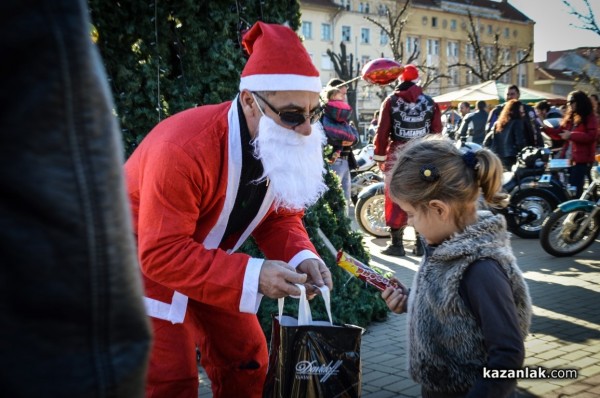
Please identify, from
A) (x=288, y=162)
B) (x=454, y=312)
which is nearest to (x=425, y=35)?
(x=288, y=162)

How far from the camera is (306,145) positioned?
297 cm

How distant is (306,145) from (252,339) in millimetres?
955

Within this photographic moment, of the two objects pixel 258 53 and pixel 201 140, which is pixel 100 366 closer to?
pixel 201 140

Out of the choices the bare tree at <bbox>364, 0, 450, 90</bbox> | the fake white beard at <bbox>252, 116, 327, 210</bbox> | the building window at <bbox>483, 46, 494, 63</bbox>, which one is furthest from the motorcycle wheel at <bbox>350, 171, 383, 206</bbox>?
the building window at <bbox>483, 46, 494, 63</bbox>

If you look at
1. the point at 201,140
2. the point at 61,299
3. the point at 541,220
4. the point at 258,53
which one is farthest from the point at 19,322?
the point at 541,220

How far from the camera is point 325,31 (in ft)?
215

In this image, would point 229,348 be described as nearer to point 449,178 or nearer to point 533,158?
point 449,178

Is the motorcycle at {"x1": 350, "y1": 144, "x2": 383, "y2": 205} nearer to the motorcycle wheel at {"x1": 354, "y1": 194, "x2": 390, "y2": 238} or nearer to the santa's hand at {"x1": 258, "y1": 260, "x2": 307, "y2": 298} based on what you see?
the motorcycle wheel at {"x1": 354, "y1": 194, "x2": 390, "y2": 238}

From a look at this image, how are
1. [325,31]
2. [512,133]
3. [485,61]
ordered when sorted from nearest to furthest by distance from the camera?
1. [512,133]
2. [485,61]
3. [325,31]

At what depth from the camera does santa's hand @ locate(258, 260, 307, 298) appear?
2.50 meters

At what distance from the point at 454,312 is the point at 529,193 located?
793cm

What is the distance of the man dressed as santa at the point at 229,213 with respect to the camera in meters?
2.47

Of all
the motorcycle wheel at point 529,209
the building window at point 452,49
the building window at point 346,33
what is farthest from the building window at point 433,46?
the motorcycle wheel at point 529,209

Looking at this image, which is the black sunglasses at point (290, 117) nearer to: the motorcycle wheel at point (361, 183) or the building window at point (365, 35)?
the motorcycle wheel at point (361, 183)
